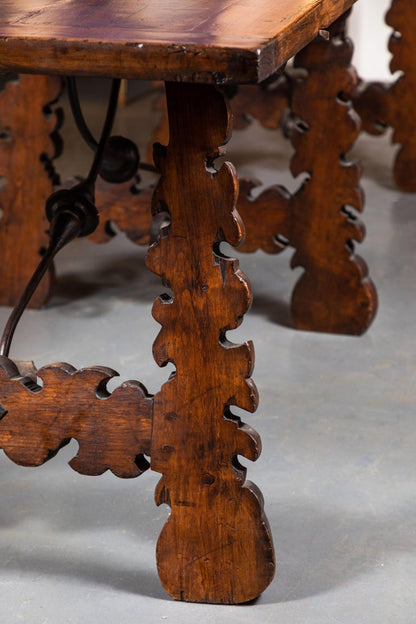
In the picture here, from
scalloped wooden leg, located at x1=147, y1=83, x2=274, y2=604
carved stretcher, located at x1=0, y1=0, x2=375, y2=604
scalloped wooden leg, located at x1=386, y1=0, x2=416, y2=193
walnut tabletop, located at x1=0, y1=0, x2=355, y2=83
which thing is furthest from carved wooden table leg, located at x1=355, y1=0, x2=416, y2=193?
scalloped wooden leg, located at x1=147, y1=83, x2=274, y2=604

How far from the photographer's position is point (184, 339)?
1.42 metres

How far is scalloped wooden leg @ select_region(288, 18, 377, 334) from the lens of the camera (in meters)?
2.27

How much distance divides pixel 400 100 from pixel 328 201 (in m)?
1.03

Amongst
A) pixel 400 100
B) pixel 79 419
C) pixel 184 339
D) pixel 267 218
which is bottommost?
pixel 400 100

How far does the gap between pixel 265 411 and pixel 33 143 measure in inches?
33.7

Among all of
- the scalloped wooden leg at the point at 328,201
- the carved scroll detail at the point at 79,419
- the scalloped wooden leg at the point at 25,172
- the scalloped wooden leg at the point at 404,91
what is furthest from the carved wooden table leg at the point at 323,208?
the carved scroll detail at the point at 79,419

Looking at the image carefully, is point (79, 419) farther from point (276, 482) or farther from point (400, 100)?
point (400, 100)

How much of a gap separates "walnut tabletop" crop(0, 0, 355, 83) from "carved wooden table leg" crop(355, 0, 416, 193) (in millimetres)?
1796

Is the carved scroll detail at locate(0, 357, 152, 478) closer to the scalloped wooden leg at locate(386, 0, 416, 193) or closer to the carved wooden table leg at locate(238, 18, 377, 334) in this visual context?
the carved wooden table leg at locate(238, 18, 377, 334)

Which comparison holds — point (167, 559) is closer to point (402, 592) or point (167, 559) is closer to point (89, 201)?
point (402, 592)

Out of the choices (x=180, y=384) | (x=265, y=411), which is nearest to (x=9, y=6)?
(x=180, y=384)

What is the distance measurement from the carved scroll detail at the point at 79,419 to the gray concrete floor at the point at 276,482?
182 millimetres

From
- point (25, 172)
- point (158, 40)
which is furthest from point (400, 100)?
point (158, 40)

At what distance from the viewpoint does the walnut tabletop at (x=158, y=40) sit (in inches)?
47.1
